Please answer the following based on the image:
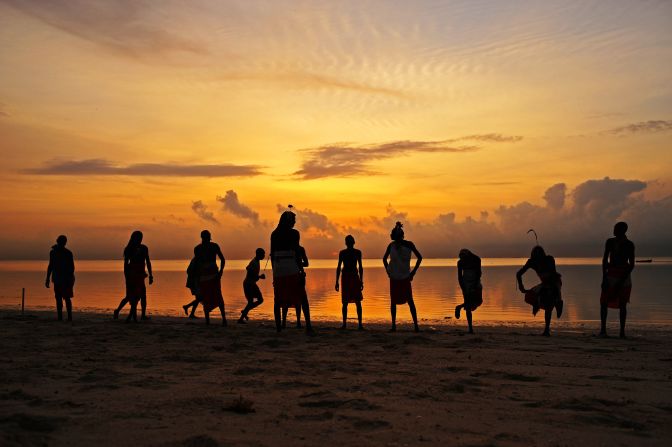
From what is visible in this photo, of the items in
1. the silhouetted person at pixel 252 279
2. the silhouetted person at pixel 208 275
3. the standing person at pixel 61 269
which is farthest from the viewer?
the silhouetted person at pixel 252 279

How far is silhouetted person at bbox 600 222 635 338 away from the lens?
38.7 ft

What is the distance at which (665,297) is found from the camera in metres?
29.0

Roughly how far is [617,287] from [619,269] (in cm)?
36

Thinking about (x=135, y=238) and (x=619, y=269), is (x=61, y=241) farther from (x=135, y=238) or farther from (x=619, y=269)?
(x=619, y=269)

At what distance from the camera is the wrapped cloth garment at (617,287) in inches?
465

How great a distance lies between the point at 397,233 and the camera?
12.9m

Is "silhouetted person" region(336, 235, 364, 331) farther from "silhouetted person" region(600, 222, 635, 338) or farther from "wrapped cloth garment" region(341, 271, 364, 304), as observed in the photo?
"silhouetted person" region(600, 222, 635, 338)

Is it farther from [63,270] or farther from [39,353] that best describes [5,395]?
[63,270]

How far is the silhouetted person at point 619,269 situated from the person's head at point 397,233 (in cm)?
413

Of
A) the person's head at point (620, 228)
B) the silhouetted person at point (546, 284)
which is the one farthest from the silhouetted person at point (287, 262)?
the person's head at point (620, 228)

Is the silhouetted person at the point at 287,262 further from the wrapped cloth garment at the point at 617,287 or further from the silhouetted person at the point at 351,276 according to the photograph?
the wrapped cloth garment at the point at 617,287

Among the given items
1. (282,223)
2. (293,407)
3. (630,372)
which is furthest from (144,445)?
(282,223)

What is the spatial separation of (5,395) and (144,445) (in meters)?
2.29

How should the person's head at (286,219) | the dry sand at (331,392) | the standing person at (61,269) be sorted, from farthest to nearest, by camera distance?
the standing person at (61,269)
the person's head at (286,219)
the dry sand at (331,392)
